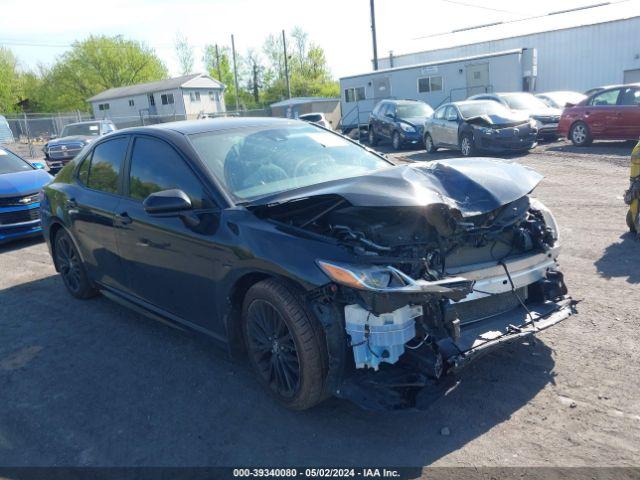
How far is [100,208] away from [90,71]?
73.4m

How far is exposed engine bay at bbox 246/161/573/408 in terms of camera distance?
2.95 m

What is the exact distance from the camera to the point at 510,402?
3338mm

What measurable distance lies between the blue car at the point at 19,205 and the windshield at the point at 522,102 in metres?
14.1

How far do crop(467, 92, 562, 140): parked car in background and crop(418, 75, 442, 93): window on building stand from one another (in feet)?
27.6

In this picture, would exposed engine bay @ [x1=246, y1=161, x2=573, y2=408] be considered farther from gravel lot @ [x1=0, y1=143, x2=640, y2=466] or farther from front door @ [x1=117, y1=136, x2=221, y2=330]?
front door @ [x1=117, y1=136, x2=221, y2=330]

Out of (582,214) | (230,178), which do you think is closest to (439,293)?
(230,178)

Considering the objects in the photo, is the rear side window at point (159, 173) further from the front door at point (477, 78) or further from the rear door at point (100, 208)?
the front door at point (477, 78)

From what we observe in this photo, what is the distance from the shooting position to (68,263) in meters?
5.88

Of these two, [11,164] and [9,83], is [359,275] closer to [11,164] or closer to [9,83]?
[11,164]

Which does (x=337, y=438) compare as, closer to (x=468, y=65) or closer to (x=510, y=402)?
(x=510, y=402)

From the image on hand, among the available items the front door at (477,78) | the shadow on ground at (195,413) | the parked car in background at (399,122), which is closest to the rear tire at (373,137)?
the parked car in background at (399,122)

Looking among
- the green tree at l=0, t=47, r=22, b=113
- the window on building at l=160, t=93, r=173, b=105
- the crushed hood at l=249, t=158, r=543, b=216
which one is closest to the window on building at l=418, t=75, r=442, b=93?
the crushed hood at l=249, t=158, r=543, b=216

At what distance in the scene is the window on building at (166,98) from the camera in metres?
55.8

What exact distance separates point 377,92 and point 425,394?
27.6 metres
